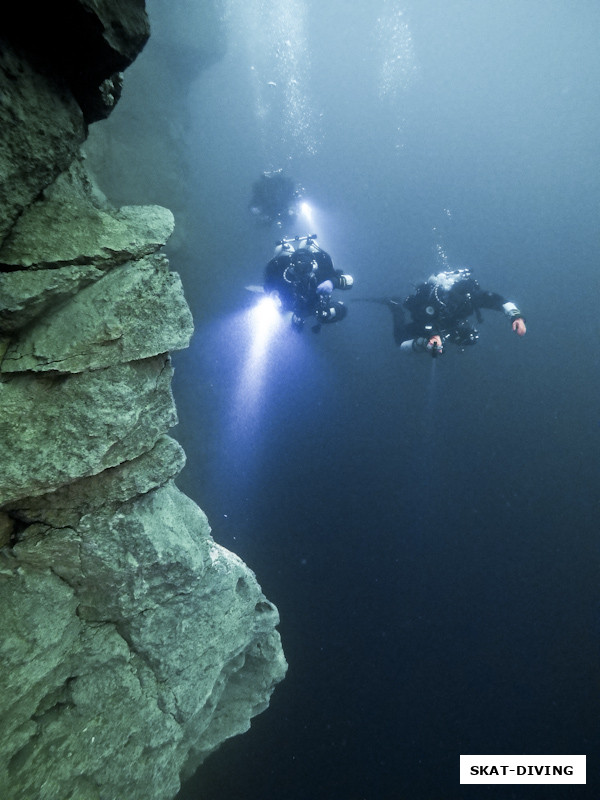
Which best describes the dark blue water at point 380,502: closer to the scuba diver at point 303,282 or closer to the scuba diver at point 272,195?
the scuba diver at point 272,195

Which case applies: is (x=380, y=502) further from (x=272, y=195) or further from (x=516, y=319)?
(x=272, y=195)

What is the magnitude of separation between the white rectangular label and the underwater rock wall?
7.99m

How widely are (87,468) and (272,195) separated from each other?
15437 millimetres

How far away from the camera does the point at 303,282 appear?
736cm

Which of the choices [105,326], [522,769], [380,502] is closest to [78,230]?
[105,326]

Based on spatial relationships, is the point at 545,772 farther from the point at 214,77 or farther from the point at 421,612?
the point at 214,77

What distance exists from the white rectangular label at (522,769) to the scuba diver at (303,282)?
31.9ft

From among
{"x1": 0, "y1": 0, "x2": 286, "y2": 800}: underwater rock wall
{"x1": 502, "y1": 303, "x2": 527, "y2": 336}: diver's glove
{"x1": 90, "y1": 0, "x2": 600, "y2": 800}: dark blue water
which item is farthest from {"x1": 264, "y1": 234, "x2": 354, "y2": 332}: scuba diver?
{"x1": 0, "y1": 0, "x2": 286, "y2": 800}: underwater rock wall

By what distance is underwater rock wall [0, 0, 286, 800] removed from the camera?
1.56m

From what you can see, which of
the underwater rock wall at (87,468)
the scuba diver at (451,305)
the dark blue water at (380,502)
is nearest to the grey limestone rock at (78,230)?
the underwater rock wall at (87,468)

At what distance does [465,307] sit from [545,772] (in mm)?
12820

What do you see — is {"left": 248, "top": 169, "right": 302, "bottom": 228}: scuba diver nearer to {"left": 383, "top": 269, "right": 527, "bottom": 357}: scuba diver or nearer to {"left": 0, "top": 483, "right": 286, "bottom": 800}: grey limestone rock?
{"left": 383, "top": 269, "right": 527, "bottom": 357}: scuba diver

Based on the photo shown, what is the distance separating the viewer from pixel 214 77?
78.7ft

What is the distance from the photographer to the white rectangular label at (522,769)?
7641 mm
